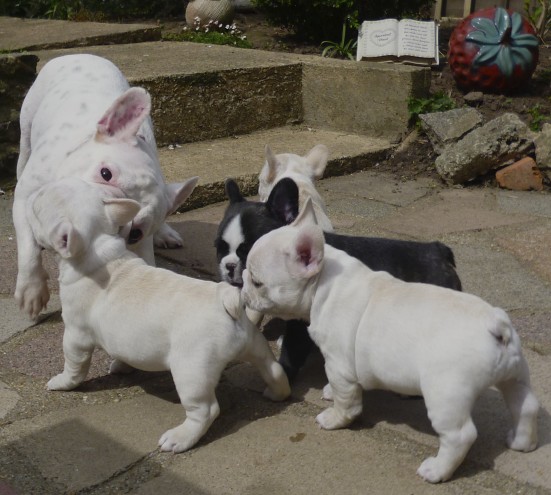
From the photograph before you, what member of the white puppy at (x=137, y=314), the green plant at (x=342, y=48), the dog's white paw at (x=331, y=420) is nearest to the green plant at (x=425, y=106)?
the green plant at (x=342, y=48)

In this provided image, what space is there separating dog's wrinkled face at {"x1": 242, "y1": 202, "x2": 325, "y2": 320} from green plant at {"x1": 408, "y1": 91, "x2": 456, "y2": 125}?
4.04 metres

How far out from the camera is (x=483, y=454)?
2.99m

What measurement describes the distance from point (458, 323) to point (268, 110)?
4.82m

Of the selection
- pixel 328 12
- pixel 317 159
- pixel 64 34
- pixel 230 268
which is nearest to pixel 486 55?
pixel 328 12

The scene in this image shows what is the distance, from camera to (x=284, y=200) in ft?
12.1

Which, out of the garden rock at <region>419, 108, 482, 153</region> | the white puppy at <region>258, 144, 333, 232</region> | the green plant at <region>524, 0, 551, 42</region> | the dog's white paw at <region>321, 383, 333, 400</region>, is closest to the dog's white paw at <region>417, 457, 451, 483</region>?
the dog's white paw at <region>321, 383, 333, 400</region>

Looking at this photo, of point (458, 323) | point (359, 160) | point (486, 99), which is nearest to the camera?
point (458, 323)

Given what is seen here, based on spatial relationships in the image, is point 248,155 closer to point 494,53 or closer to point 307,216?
point 494,53

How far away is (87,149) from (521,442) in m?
Result: 2.21

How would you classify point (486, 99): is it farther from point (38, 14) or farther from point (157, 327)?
point (38, 14)

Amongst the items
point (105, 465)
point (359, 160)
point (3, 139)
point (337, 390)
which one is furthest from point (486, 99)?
point (105, 465)

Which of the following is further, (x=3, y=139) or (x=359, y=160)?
(x=359, y=160)

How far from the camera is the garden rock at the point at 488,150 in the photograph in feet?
20.2

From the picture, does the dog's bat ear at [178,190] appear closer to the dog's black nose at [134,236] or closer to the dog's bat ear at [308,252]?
the dog's black nose at [134,236]
